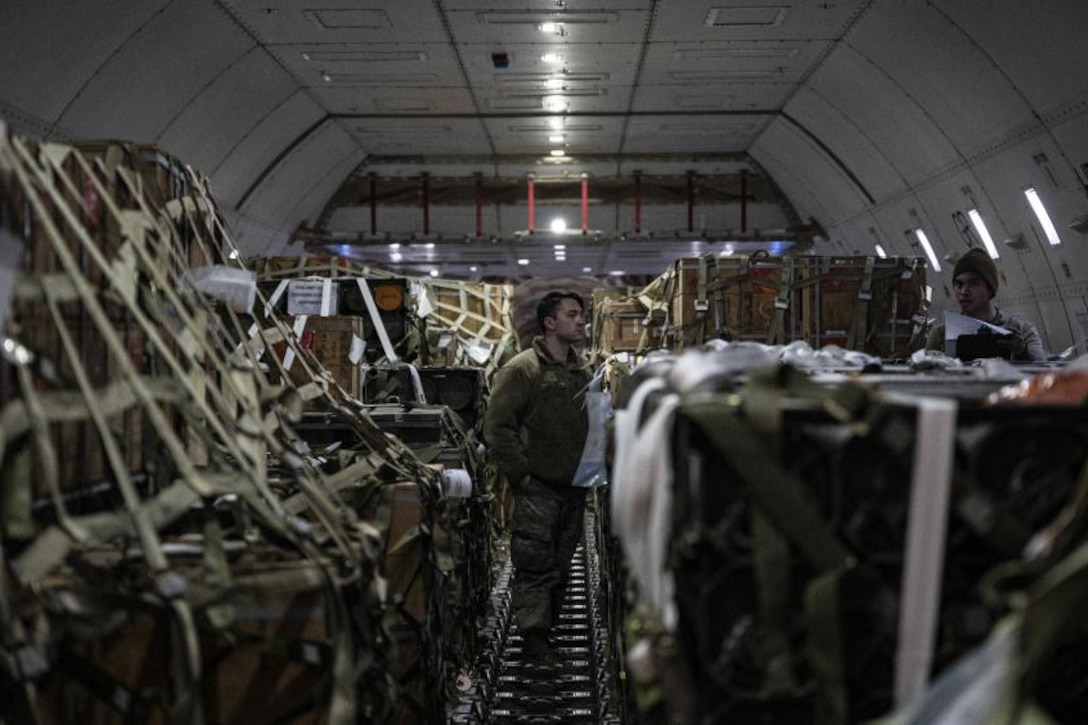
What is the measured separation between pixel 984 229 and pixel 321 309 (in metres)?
7.77

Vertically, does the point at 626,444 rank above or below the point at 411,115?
below

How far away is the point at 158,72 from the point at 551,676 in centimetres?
726

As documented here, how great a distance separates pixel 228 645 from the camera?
2.72 metres

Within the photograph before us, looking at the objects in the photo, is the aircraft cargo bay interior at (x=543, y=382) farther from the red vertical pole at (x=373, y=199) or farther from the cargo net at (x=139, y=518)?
the red vertical pole at (x=373, y=199)

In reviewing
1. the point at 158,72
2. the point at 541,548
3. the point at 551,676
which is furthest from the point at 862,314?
the point at 158,72

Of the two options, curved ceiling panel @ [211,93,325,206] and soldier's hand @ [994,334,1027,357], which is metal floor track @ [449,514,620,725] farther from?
curved ceiling panel @ [211,93,325,206]

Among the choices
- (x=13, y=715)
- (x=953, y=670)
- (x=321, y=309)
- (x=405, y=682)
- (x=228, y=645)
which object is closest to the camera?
(x=953, y=670)

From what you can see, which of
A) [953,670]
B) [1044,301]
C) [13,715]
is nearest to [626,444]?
[953,670]

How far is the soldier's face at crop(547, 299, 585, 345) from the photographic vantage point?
23.6 ft

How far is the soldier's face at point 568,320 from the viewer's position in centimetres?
720

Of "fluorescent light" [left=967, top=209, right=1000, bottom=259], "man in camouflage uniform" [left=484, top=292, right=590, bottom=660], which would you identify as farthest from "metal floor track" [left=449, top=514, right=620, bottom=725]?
"fluorescent light" [left=967, top=209, right=1000, bottom=259]

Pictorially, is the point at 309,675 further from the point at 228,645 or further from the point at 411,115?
the point at 411,115

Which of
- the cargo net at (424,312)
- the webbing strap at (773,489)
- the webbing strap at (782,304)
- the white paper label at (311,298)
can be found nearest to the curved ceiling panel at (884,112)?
the webbing strap at (782,304)

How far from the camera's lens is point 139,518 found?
262 centimetres
